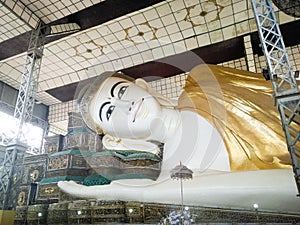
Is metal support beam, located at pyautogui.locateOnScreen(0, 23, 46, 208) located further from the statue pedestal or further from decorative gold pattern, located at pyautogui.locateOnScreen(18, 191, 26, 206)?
decorative gold pattern, located at pyautogui.locateOnScreen(18, 191, 26, 206)

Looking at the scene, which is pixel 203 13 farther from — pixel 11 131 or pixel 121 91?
pixel 11 131

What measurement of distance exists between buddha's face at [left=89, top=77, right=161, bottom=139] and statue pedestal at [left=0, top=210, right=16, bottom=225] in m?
2.39

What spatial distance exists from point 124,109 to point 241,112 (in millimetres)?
1539

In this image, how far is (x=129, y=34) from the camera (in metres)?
6.28

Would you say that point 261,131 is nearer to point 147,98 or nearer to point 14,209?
point 147,98

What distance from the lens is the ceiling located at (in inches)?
221

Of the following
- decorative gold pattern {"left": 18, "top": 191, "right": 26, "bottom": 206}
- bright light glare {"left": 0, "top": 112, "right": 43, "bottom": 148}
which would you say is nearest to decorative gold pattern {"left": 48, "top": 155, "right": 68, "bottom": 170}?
decorative gold pattern {"left": 18, "top": 191, "right": 26, "bottom": 206}

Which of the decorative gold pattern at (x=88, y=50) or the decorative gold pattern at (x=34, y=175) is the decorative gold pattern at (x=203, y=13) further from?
the decorative gold pattern at (x=34, y=175)

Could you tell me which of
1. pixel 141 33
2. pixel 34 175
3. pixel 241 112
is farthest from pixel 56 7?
pixel 241 112

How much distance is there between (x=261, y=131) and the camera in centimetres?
307

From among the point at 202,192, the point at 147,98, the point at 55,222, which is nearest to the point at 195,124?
the point at 147,98

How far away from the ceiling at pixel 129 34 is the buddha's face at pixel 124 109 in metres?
2.63

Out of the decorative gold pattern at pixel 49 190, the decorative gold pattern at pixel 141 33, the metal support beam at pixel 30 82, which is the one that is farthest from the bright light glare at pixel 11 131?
the decorative gold pattern at pixel 141 33

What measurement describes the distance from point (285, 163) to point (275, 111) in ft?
2.35
